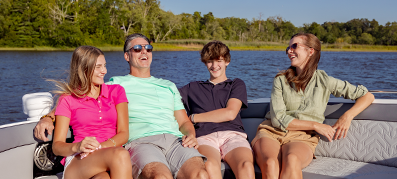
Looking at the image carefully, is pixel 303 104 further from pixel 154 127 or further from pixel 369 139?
pixel 154 127

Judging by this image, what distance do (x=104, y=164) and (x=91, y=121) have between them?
33cm

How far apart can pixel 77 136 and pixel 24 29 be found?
39637 millimetres

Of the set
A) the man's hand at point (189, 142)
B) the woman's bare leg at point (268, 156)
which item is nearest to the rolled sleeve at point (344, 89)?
the woman's bare leg at point (268, 156)

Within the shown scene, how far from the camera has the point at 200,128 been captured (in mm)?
2322

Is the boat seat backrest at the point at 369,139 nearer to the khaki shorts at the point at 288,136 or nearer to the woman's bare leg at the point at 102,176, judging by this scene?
the khaki shorts at the point at 288,136

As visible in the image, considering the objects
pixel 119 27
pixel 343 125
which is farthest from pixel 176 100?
pixel 119 27

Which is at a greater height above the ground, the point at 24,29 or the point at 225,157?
the point at 24,29

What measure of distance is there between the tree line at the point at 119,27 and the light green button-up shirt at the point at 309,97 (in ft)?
126

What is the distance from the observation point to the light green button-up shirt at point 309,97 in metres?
2.19

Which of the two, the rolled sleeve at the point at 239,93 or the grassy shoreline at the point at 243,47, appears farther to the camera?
the grassy shoreline at the point at 243,47

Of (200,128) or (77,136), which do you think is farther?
(200,128)

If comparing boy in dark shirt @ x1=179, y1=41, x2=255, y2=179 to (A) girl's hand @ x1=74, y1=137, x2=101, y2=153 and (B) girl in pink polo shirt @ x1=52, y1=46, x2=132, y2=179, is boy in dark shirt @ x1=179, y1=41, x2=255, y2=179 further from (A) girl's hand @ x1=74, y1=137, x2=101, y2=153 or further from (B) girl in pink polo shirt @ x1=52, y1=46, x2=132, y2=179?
(A) girl's hand @ x1=74, y1=137, x2=101, y2=153

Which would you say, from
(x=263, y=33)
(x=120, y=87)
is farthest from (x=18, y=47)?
(x=263, y=33)

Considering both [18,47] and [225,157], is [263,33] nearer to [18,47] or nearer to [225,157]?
[18,47]
